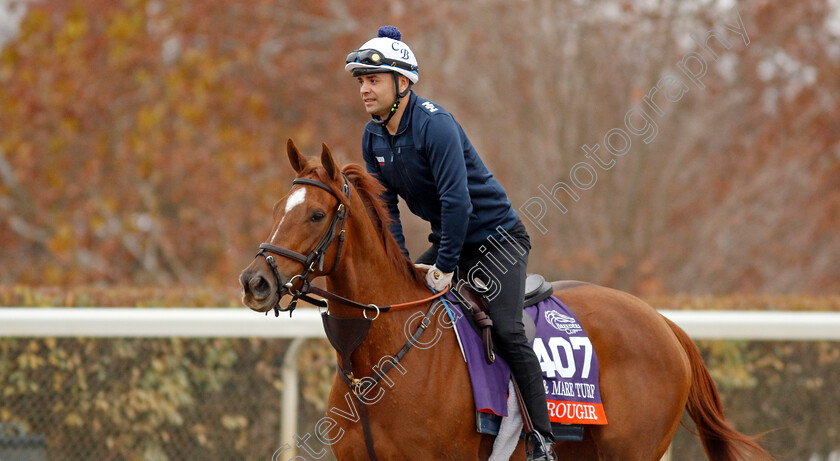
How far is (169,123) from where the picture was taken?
1430 centimetres

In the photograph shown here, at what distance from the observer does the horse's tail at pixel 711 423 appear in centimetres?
496

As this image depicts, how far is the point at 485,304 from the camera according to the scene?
4.36 m

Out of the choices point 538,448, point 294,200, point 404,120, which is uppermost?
point 404,120

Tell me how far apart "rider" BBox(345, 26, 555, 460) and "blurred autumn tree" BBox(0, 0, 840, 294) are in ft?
29.5

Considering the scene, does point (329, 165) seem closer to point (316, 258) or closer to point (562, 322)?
point (316, 258)

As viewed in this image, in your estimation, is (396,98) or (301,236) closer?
(301,236)

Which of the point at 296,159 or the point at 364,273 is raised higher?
the point at 296,159

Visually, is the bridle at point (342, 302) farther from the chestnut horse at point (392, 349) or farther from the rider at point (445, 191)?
the rider at point (445, 191)

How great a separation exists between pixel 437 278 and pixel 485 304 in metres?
0.33

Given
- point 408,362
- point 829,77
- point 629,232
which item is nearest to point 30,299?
point 408,362

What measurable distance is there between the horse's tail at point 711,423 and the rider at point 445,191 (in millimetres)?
1221

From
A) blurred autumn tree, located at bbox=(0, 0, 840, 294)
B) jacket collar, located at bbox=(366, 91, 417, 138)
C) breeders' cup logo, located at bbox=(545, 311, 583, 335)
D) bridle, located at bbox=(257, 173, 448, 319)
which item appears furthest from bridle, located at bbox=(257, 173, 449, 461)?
blurred autumn tree, located at bbox=(0, 0, 840, 294)

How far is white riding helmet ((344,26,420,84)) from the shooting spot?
13.5 feet

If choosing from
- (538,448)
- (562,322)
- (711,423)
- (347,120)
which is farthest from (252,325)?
(347,120)
